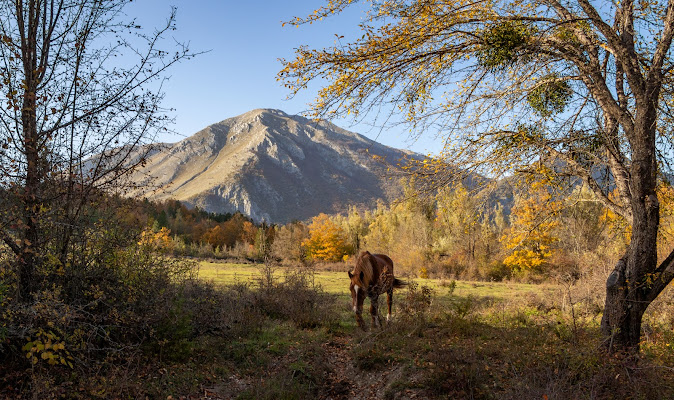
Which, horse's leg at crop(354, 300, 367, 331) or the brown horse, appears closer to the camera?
horse's leg at crop(354, 300, 367, 331)

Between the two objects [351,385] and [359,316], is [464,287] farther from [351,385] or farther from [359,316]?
[351,385]

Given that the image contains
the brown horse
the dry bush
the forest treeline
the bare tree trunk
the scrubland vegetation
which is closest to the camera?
the scrubland vegetation

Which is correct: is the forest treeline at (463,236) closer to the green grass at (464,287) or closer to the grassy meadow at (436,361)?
the green grass at (464,287)

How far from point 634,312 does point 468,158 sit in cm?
341

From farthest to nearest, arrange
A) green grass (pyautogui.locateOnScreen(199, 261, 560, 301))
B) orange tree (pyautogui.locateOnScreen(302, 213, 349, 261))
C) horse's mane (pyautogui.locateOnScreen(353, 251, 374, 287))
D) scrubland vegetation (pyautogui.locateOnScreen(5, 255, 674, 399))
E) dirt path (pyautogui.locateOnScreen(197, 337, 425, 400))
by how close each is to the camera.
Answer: orange tree (pyautogui.locateOnScreen(302, 213, 349, 261)) < green grass (pyautogui.locateOnScreen(199, 261, 560, 301)) < horse's mane (pyautogui.locateOnScreen(353, 251, 374, 287)) < dirt path (pyautogui.locateOnScreen(197, 337, 425, 400)) < scrubland vegetation (pyautogui.locateOnScreen(5, 255, 674, 399))

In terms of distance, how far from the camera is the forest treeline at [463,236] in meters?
7.15

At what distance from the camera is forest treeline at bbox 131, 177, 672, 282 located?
715 cm

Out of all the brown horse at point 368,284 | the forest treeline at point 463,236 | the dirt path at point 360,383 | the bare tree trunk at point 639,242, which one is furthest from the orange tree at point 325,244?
the bare tree trunk at point 639,242

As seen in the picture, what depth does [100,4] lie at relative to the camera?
642cm

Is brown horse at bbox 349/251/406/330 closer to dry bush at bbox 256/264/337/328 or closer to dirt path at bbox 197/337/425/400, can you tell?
dry bush at bbox 256/264/337/328

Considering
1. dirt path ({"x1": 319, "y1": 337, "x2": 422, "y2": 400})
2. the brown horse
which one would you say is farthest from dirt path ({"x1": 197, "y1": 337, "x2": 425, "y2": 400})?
the brown horse

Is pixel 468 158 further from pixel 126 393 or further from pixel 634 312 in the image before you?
pixel 126 393

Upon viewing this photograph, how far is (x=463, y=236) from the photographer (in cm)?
4147

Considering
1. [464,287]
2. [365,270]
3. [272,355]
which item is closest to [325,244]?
[464,287]
